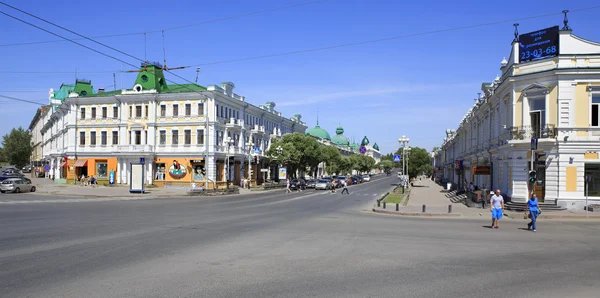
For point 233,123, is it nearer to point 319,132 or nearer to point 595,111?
point 595,111

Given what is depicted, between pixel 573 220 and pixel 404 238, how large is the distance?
43.3 ft

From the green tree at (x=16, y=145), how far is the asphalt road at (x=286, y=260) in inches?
3433

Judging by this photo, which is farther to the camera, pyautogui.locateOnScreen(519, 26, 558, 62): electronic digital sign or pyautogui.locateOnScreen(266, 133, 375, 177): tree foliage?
pyautogui.locateOnScreen(266, 133, 375, 177): tree foliage

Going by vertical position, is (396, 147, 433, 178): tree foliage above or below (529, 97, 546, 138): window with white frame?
below

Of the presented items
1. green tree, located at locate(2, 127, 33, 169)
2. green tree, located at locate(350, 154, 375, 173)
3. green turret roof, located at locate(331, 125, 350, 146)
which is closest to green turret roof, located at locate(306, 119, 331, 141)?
green tree, located at locate(350, 154, 375, 173)

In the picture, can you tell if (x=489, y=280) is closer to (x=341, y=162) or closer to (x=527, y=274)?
(x=527, y=274)

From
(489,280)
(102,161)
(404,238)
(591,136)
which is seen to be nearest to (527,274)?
(489,280)

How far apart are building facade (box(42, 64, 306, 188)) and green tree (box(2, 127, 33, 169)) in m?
38.8

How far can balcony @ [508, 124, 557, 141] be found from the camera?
2670cm

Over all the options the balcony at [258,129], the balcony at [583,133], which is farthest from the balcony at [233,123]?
the balcony at [583,133]

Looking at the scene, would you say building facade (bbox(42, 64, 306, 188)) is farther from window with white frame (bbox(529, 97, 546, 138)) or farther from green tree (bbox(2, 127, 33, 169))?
green tree (bbox(2, 127, 33, 169))

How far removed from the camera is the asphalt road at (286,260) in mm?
8164

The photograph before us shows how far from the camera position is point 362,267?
33.5ft

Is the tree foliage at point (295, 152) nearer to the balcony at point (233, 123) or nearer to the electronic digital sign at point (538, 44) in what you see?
the balcony at point (233, 123)
